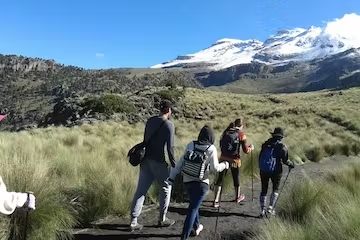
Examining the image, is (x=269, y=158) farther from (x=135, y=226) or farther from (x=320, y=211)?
(x=135, y=226)

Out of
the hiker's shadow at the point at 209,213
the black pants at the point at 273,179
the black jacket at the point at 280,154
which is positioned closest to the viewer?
the black jacket at the point at 280,154

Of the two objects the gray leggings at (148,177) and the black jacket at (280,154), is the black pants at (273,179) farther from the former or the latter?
Answer: the gray leggings at (148,177)

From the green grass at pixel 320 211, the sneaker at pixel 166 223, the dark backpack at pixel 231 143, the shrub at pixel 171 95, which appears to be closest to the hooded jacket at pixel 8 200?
the green grass at pixel 320 211

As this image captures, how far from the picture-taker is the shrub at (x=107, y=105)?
31.9m

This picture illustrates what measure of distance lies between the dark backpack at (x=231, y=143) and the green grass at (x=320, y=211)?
148 cm

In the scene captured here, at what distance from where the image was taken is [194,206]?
19.9 ft

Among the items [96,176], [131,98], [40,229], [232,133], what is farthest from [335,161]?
[131,98]

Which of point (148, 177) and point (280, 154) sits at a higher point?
point (280, 154)

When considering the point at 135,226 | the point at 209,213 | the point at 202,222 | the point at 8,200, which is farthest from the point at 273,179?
the point at 8,200

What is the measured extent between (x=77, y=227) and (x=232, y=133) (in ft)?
11.6

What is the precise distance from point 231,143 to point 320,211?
3120 millimetres

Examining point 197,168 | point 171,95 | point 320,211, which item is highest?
point 171,95

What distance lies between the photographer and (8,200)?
3.41 metres

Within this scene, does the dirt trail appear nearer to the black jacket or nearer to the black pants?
the black pants
